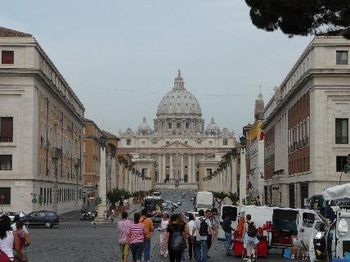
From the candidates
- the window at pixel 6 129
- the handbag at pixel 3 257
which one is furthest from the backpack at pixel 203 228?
the window at pixel 6 129

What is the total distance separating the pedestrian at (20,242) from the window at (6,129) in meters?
46.8

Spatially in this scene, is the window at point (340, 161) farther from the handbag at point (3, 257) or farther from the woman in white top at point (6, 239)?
the handbag at point (3, 257)

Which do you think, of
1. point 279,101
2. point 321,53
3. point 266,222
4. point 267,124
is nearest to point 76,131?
point 267,124

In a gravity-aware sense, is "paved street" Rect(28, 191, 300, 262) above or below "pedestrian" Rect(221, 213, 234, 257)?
below

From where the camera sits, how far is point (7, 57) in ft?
218

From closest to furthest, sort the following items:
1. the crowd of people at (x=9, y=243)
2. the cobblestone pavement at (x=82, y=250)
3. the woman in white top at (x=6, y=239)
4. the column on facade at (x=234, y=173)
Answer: the crowd of people at (x=9, y=243)
the woman in white top at (x=6, y=239)
the cobblestone pavement at (x=82, y=250)
the column on facade at (x=234, y=173)

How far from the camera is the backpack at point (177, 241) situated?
22.3 metres

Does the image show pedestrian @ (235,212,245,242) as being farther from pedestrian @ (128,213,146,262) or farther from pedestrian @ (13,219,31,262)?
pedestrian @ (13,219,31,262)

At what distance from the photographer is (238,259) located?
30.1m

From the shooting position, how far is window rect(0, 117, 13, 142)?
6625cm

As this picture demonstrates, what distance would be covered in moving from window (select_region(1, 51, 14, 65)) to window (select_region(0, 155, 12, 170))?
690 cm

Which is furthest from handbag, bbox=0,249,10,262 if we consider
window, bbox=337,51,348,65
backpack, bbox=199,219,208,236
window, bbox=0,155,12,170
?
window, bbox=0,155,12,170

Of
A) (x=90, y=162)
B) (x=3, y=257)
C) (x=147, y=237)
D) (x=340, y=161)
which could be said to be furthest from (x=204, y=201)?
(x=3, y=257)

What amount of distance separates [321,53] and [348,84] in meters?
2.74
